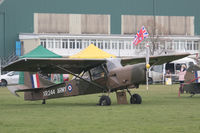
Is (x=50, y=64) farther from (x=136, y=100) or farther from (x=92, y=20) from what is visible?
(x=92, y=20)

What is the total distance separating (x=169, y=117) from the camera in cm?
1322

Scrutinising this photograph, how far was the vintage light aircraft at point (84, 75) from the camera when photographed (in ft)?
57.8

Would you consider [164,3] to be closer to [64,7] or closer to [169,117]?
[64,7]

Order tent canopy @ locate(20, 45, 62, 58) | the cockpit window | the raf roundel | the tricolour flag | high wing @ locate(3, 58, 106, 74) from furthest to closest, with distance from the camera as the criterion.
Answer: tent canopy @ locate(20, 45, 62, 58), the tricolour flag, the raf roundel, the cockpit window, high wing @ locate(3, 58, 106, 74)

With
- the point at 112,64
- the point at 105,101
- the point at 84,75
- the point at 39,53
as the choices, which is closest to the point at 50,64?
the point at 84,75

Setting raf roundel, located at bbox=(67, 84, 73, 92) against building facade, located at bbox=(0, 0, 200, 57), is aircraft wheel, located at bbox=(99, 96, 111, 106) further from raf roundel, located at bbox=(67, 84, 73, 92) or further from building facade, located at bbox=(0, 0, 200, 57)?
building facade, located at bbox=(0, 0, 200, 57)

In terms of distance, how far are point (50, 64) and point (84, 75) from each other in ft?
5.34

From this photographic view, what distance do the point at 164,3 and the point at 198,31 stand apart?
10546mm

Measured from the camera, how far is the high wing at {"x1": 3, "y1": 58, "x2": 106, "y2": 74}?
57.4 ft

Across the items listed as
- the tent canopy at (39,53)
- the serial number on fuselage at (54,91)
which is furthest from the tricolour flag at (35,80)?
the tent canopy at (39,53)

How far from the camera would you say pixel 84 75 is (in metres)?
19.2

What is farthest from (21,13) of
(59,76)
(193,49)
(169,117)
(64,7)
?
(169,117)

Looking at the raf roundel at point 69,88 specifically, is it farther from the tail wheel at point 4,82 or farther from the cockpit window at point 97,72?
the tail wheel at point 4,82

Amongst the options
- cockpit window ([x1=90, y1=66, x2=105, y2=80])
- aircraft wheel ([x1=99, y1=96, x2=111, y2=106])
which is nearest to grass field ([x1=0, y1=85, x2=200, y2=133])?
aircraft wheel ([x1=99, y1=96, x2=111, y2=106])
